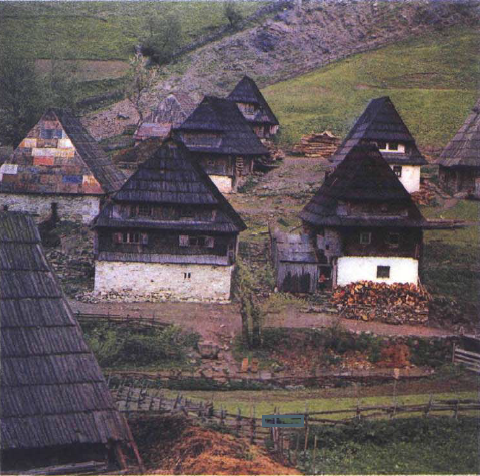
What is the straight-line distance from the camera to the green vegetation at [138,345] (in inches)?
1286

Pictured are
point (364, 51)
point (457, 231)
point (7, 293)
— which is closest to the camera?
point (7, 293)

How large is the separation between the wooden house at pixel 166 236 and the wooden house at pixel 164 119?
26976 mm

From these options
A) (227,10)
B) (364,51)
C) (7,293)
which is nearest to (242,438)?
(7,293)

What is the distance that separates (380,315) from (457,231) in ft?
31.5

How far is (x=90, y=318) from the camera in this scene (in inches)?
1393

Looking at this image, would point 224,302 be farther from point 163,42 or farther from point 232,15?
point 232,15

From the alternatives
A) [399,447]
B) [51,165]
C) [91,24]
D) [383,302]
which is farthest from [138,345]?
[91,24]

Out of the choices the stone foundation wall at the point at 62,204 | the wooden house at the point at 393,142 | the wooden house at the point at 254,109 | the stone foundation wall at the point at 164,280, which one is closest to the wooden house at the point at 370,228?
the stone foundation wall at the point at 164,280

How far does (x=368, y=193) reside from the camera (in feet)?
128

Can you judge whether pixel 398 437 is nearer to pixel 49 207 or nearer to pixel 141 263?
pixel 141 263

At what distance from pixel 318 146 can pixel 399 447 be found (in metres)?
40.9

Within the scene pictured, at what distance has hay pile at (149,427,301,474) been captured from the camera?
20797mm

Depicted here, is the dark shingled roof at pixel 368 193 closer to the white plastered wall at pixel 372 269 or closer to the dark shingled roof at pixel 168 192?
the white plastered wall at pixel 372 269

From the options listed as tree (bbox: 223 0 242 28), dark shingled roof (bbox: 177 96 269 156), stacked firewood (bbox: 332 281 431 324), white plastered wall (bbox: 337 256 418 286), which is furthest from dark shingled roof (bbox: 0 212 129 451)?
tree (bbox: 223 0 242 28)
